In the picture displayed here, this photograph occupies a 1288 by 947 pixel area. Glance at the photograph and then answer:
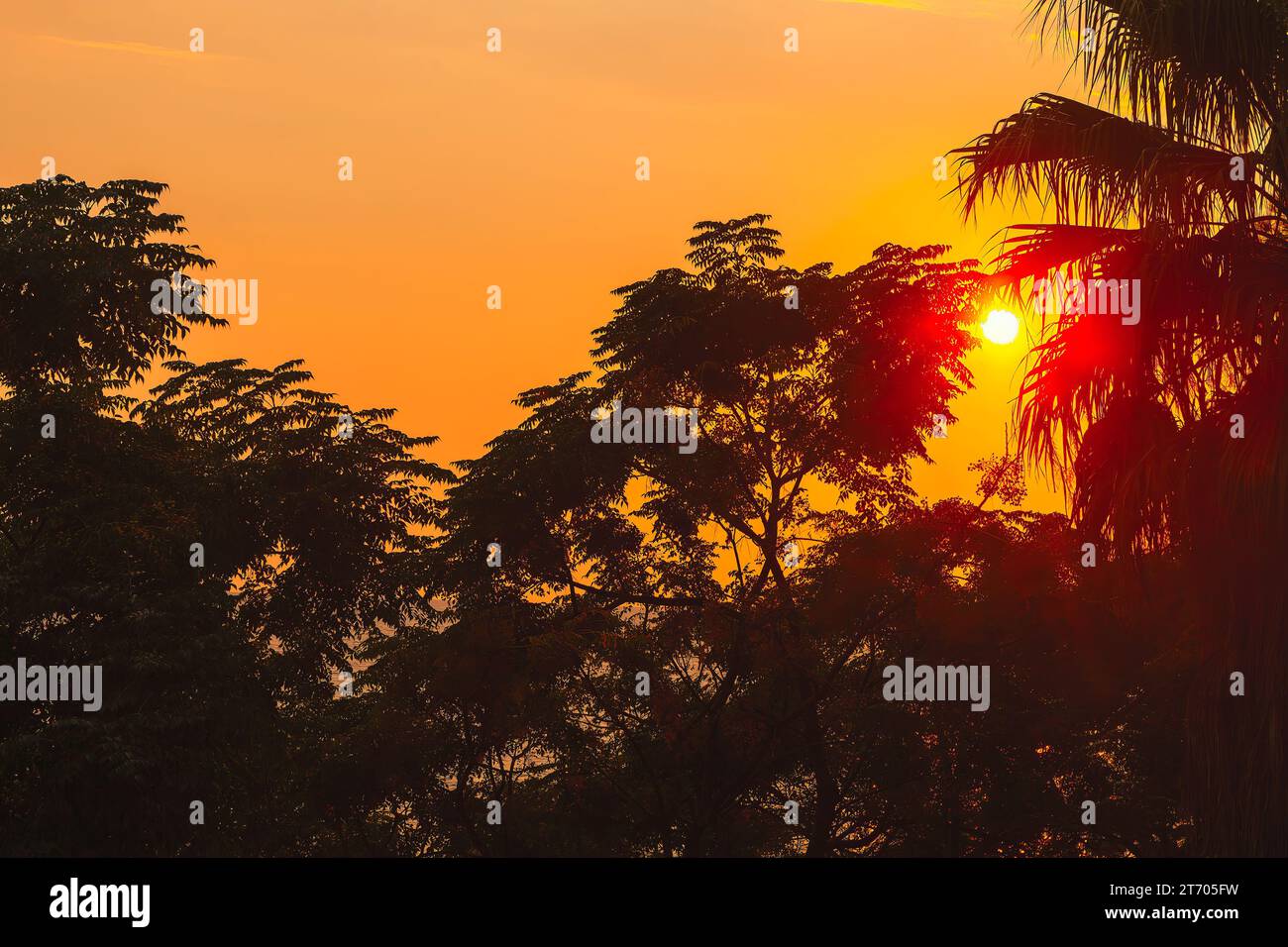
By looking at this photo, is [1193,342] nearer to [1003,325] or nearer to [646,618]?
[1003,325]

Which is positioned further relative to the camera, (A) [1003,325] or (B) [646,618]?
(B) [646,618]

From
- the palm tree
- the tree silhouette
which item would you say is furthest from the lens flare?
the tree silhouette

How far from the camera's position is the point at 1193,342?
8773mm

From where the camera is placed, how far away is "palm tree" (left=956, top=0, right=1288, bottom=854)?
8.29 meters

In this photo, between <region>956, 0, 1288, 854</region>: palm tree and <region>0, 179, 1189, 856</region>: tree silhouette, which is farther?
<region>0, 179, 1189, 856</region>: tree silhouette

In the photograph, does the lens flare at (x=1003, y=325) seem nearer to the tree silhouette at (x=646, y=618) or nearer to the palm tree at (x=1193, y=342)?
the palm tree at (x=1193, y=342)

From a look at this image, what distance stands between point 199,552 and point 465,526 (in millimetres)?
4158

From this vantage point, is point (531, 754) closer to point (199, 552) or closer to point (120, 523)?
point (199, 552)

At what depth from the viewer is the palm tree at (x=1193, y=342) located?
8.29 meters

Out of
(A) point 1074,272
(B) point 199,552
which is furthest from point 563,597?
(A) point 1074,272

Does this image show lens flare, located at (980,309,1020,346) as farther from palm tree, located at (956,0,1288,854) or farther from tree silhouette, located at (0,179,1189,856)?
tree silhouette, located at (0,179,1189,856)

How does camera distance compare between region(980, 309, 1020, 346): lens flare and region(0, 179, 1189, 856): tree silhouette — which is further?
region(0, 179, 1189, 856): tree silhouette

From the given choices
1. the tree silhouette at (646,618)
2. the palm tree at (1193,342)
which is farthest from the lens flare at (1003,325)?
the tree silhouette at (646,618)

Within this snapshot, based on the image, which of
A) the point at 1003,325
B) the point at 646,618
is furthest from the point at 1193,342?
the point at 646,618
